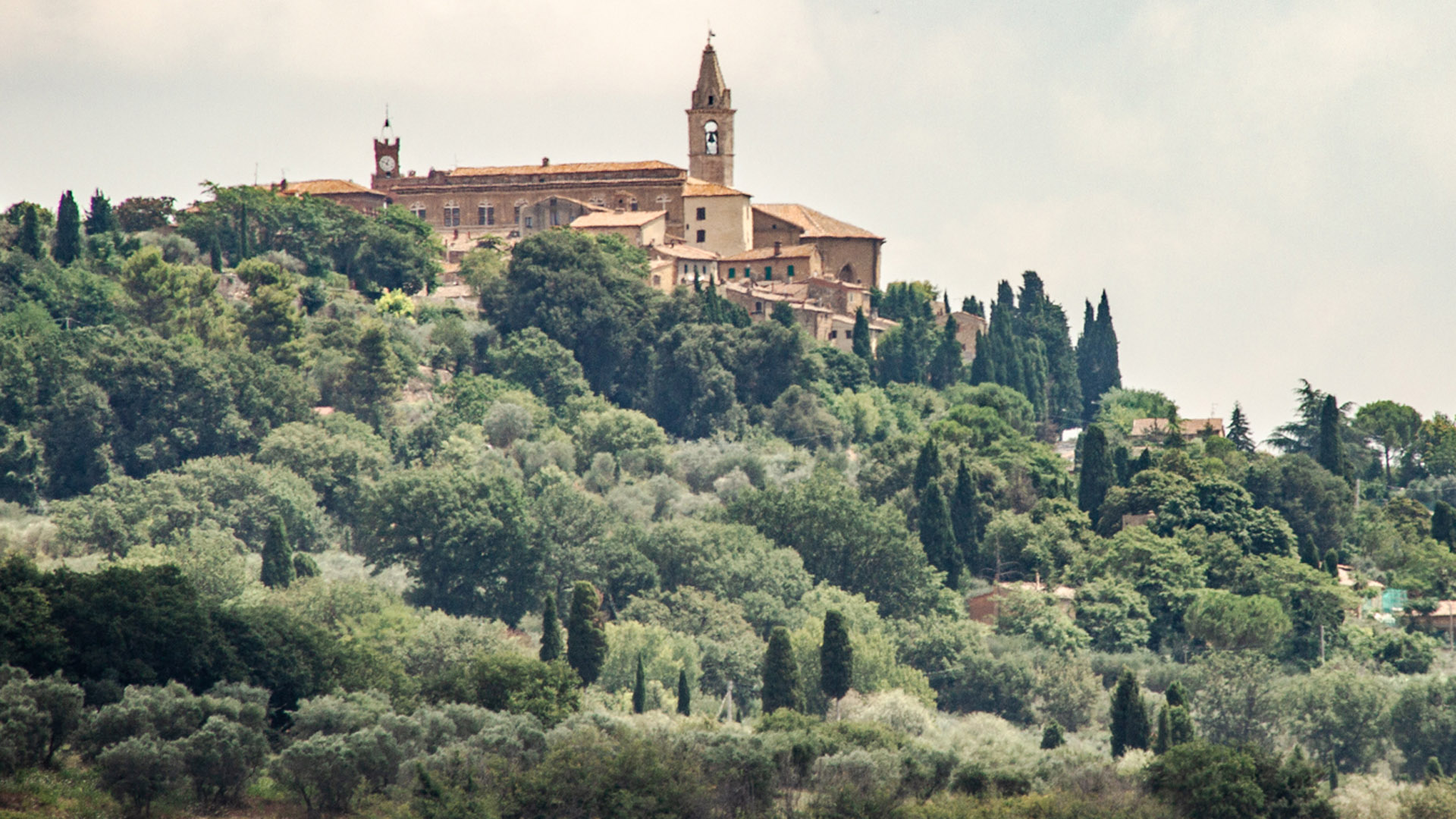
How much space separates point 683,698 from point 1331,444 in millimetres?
34092

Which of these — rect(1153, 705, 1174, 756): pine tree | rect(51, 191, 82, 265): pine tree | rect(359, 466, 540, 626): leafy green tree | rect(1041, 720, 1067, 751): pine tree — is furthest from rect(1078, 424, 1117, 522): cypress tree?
rect(51, 191, 82, 265): pine tree

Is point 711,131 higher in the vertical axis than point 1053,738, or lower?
higher

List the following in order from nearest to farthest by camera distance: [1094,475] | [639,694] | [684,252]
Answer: [639,694], [1094,475], [684,252]

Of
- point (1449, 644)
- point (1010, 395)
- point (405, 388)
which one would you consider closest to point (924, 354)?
point (1010, 395)

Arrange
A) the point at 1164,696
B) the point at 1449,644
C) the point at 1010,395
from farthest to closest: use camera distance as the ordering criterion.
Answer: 1. the point at 1010,395
2. the point at 1449,644
3. the point at 1164,696

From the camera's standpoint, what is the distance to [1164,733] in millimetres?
56625

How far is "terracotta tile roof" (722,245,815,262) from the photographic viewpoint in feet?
334

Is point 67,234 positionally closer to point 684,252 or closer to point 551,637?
point 684,252

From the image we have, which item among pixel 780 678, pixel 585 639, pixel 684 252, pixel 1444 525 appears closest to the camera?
pixel 780 678

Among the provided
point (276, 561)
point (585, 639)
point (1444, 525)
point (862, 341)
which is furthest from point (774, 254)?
point (585, 639)

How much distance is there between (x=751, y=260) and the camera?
102 metres

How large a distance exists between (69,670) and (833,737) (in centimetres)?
1441

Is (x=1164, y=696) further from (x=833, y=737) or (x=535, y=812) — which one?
(x=535, y=812)

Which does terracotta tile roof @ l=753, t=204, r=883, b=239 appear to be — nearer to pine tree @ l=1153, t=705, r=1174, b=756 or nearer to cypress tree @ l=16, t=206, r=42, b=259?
cypress tree @ l=16, t=206, r=42, b=259
